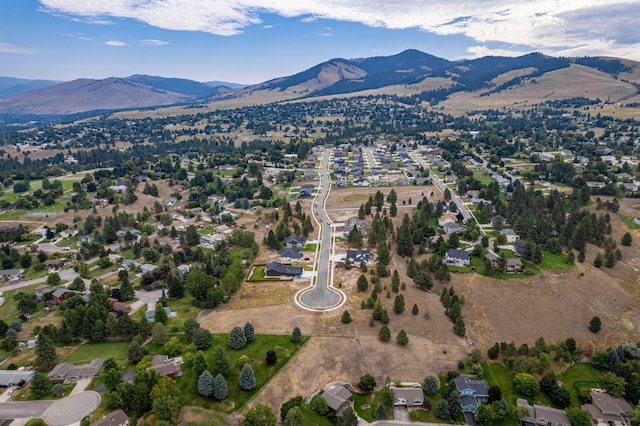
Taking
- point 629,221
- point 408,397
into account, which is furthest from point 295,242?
point 629,221

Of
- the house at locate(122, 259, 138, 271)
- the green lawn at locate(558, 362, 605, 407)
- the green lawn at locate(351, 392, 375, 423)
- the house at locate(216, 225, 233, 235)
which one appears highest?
the house at locate(216, 225, 233, 235)

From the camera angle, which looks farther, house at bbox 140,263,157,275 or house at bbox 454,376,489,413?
house at bbox 140,263,157,275

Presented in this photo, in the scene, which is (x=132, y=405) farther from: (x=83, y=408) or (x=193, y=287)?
(x=193, y=287)

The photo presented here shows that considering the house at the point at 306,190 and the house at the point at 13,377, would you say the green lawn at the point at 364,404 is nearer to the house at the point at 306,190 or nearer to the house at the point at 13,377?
the house at the point at 13,377

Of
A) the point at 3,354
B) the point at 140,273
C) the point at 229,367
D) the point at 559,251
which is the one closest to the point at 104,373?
the point at 229,367

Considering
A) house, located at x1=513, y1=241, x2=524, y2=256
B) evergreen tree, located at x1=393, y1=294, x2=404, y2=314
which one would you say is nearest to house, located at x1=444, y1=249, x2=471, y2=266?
house, located at x1=513, y1=241, x2=524, y2=256

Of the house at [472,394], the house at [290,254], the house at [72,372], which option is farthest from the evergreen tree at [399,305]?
the house at [72,372]

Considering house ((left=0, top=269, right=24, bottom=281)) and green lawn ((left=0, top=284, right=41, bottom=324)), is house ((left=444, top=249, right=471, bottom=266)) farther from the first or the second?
house ((left=0, top=269, right=24, bottom=281))
